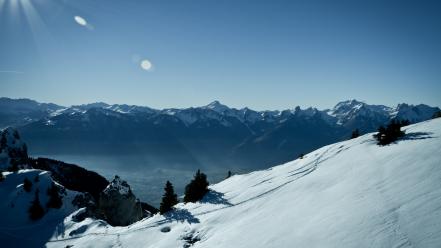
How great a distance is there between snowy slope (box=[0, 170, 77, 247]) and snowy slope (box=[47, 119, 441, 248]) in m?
40.8

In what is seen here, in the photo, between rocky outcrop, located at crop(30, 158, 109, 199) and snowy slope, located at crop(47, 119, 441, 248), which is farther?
rocky outcrop, located at crop(30, 158, 109, 199)

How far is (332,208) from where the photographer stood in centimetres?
2123

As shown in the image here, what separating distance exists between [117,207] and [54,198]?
1694 cm

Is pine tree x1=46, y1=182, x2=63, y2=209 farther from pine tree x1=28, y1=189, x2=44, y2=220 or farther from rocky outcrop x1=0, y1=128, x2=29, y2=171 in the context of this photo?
rocky outcrop x1=0, y1=128, x2=29, y2=171

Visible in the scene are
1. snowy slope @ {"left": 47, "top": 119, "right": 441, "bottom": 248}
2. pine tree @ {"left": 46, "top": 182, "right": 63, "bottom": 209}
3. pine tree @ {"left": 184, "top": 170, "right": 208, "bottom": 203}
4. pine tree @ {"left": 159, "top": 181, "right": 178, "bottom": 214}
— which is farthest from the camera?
pine tree @ {"left": 46, "top": 182, "right": 63, "bottom": 209}

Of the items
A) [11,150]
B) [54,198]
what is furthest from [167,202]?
[11,150]

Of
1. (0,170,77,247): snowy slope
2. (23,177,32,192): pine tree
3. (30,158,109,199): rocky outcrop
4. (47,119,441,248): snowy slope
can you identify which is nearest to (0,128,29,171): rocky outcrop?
(30,158,109,199): rocky outcrop

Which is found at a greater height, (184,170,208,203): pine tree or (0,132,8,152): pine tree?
(0,132,8,152): pine tree

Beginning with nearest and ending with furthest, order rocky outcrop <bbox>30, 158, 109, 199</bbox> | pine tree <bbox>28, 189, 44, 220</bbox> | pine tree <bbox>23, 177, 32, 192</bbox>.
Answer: pine tree <bbox>28, 189, 44, 220</bbox>, pine tree <bbox>23, 177, 32, 192</bbox>, rocky outcrop <bbox>30, 158, 109, 199</bbox>

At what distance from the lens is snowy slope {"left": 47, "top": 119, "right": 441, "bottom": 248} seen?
16.2 m

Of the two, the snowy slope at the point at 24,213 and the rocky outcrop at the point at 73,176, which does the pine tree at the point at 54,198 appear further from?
the rocky outcrop at the point at 73,176

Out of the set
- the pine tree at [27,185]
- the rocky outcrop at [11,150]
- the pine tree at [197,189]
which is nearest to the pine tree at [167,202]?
the pine tree at [197,189]

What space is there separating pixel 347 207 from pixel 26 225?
83950mm

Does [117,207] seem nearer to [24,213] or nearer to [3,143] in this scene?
[24,213]
